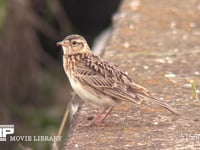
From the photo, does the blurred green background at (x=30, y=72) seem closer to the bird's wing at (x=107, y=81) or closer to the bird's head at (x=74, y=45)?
the bird's head at (x=74, y=45)

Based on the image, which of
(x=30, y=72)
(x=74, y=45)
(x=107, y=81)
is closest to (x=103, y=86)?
(x=107, y=81)

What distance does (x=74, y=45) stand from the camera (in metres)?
6.61

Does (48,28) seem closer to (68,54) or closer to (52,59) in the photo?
(52,59)

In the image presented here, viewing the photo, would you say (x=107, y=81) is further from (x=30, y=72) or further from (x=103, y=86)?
(x=30, y=72)

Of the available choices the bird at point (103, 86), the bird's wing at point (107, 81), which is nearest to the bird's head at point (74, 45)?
the bird at point (103, 86)

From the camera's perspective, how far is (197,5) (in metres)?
9.23

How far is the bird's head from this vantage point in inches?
258

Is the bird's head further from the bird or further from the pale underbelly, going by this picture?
the pale underbelly

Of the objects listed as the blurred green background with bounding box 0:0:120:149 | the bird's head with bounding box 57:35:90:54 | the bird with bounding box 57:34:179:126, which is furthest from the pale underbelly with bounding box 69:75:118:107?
the blurred green background with bounding box 0:0:120:149

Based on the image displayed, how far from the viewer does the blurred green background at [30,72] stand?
399 inches

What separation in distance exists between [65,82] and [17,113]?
168 cm

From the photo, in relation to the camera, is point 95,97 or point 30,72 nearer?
point 95,97

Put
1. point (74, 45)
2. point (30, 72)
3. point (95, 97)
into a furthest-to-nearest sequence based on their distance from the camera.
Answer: point (30, 72), point (74, 45), point (95, 97)

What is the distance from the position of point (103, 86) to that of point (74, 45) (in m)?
0.71
